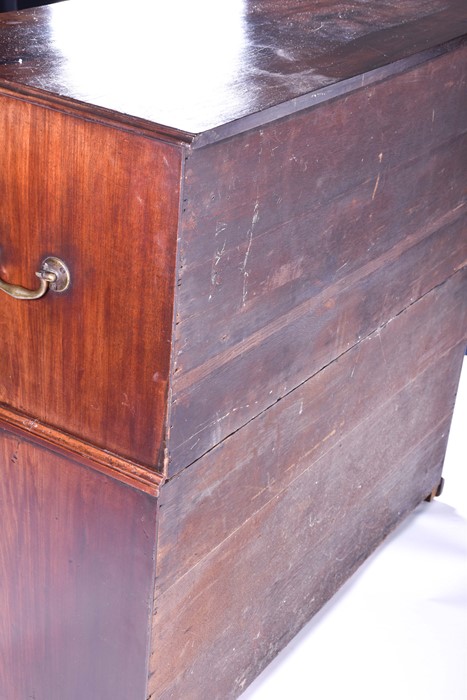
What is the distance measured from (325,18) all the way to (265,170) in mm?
522

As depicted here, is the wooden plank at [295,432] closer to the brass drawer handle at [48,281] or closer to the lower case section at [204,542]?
the lower case section at [204,542]

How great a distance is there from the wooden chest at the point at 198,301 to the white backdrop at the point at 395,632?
0.25 ft

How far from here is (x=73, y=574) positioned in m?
1.27

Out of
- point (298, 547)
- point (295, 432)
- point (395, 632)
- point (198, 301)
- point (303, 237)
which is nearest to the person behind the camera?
point (198, 301)

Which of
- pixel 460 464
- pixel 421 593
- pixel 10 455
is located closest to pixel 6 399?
pixel 10 455

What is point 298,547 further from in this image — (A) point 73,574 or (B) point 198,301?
(B) point 198,301

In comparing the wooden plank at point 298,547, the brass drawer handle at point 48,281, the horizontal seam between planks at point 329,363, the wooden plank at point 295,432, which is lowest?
the wooden plank at point 298,547

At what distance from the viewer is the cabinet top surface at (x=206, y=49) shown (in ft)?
3.44

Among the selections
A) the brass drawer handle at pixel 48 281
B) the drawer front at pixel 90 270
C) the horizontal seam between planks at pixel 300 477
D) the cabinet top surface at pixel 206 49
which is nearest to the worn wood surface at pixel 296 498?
the horizontal seam between planks at pixel 300 477

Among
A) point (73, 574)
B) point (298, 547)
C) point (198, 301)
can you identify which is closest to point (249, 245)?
point (198, 301)

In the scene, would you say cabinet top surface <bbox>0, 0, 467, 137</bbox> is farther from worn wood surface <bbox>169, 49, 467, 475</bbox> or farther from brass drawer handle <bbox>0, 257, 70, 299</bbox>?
brass drawer handle <bbox>0, 257, 70, 299</bbox>

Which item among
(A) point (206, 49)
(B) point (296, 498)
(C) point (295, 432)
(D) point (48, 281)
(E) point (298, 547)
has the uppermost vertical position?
(A) point (206, 49)

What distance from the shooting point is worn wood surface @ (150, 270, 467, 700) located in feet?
4.17

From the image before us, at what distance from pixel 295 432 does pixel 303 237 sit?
0.32m
